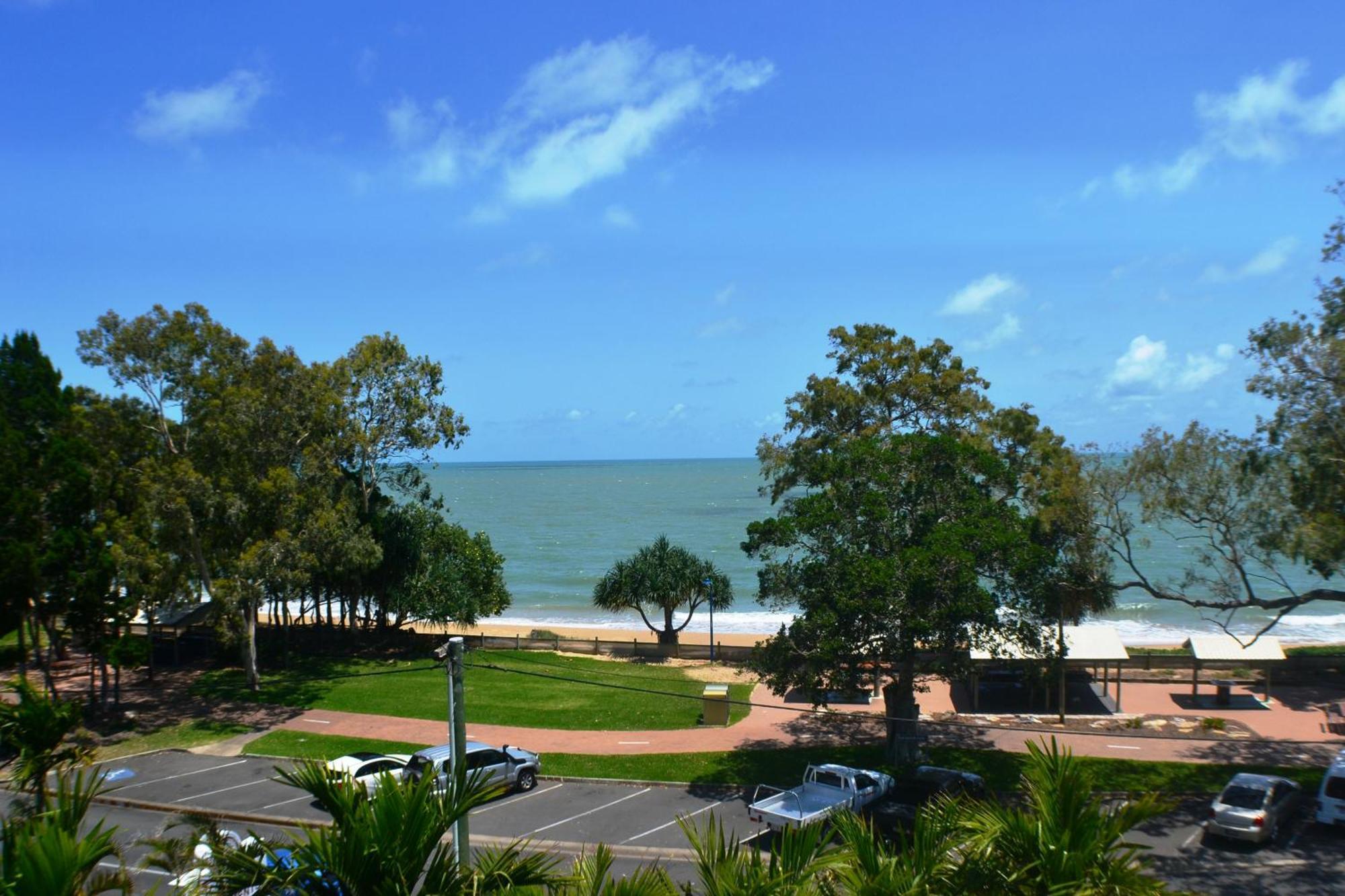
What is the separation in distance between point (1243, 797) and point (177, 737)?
28.4 metres

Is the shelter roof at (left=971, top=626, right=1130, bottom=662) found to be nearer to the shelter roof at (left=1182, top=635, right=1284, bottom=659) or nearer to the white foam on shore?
the shelter roof at (left=1182, top=635, right=1284, bottom=659)

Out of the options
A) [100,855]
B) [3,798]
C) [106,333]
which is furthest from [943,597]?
[106,333]

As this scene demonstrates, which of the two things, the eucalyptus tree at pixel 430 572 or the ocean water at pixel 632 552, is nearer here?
the eucalyptus tree at pixel 430 572

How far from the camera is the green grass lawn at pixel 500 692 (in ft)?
105

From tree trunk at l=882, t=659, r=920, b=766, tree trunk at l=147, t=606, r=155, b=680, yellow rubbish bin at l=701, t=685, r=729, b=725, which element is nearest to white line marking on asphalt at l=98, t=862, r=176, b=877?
tree trunk at l=147, t=606, r=155, b=680

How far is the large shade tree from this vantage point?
21766mm

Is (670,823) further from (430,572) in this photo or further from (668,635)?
(668,635)

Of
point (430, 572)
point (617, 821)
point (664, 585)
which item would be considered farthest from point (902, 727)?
point (430, 572)

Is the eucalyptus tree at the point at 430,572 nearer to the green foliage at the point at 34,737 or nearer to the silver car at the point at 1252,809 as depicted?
the green foliage at the point at 34,737

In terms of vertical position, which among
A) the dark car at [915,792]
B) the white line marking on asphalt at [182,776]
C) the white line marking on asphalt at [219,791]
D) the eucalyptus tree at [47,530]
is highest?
the eucalyptus tree at [47,530]

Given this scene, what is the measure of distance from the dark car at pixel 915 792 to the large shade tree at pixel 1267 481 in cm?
685

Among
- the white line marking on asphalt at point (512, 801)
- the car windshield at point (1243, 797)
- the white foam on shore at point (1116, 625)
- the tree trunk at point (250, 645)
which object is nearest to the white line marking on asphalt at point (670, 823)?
the white line marking on asphalt at point (512, 801)

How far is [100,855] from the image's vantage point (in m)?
8.20

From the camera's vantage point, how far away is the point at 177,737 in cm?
2908
